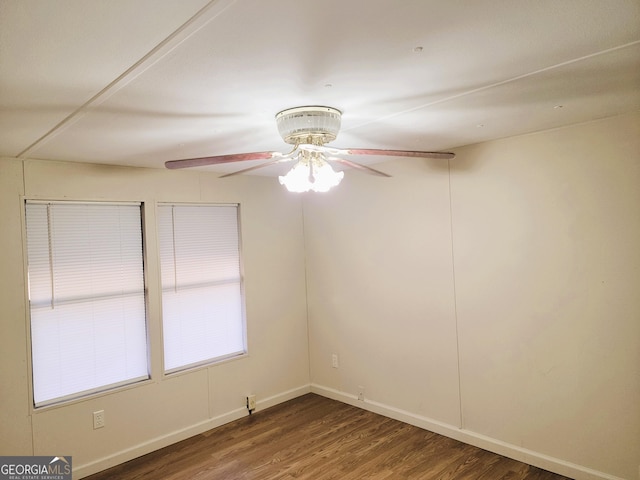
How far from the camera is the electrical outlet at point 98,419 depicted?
3357 millimetres

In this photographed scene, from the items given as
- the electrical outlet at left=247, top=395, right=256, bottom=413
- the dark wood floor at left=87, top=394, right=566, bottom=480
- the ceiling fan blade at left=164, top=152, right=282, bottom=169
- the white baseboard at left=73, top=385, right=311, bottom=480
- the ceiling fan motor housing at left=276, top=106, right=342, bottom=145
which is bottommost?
the dark wood floor at left=87, top=394, right=566, bottom=480

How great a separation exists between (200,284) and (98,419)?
1.35 m

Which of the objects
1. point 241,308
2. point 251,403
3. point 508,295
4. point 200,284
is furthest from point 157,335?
point 508,295

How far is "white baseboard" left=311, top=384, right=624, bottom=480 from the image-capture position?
2924 mm

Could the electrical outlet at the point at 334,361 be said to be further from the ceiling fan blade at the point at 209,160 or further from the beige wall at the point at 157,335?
the ceiling fan blade at the point at 209,160

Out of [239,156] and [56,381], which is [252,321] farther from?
[239,156]

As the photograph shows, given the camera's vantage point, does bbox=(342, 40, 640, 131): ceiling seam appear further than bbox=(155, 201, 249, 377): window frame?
No

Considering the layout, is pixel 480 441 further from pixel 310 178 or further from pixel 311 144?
pixel 311 144

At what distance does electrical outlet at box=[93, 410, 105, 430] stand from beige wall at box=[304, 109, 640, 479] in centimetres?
227

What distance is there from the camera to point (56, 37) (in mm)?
1339

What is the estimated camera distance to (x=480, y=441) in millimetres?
3432

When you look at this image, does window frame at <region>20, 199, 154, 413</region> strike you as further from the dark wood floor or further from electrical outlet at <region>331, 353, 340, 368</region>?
electrical outlet at <region>331, 353, 340, 368</region>

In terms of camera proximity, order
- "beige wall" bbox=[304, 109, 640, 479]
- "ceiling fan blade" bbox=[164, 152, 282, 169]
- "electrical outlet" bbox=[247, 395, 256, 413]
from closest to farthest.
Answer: "ceiling fan blade" bbox=[164, 152, 282, 169] < "beige wall" bbox=[304, 109, 640, 479] < "electrical outlet" bbox=[247, 395, 256, 413]

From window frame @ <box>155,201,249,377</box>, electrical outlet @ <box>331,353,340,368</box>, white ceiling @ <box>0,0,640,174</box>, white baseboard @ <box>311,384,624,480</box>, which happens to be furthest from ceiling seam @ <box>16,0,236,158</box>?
white baseboard @ <box>311,384,624,480</box>
